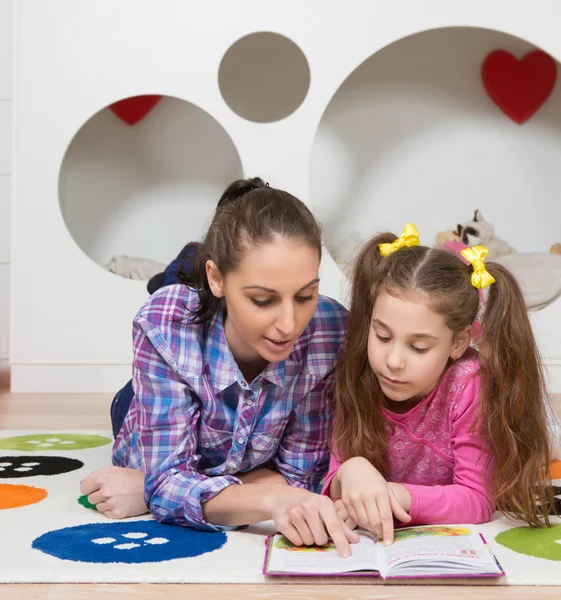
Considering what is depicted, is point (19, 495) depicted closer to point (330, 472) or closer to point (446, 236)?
point (330, 472)

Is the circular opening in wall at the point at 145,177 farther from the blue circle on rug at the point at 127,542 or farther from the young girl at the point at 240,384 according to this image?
the blue circle on rug at the point at 127,542

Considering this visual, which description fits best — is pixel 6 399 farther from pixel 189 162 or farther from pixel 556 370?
pixel 556 370

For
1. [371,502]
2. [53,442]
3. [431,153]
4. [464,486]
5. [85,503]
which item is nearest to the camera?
[371,502]

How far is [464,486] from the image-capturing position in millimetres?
1219

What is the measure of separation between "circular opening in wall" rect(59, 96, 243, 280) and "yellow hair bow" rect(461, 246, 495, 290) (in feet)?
5.58

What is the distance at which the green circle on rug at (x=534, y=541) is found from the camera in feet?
3.67

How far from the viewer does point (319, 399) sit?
4.40 feet

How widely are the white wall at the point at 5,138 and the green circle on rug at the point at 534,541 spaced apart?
1.95 metres

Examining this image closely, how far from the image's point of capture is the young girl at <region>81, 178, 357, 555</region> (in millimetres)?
1134

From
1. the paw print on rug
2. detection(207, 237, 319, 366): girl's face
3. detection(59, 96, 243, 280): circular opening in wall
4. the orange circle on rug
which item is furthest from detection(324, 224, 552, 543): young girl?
detection(59, 96, 243, 280): circular opening in wall

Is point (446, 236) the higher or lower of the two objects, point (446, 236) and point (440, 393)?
the higher

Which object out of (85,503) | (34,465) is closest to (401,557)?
(85,503)

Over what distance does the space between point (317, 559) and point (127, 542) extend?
27 cm

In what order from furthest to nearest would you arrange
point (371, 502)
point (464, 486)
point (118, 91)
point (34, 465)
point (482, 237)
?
1. point (482, 237)
2. point (118, 91)
3. point (34, 465)
4. point (464, 486)
5. point (371, 502)
